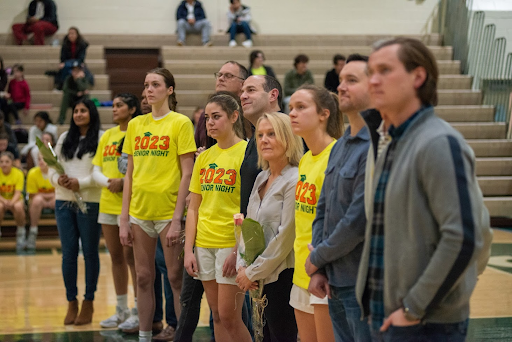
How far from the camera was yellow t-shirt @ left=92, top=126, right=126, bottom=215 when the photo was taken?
14.3ft

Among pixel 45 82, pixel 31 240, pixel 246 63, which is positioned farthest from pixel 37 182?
pixel 246 63

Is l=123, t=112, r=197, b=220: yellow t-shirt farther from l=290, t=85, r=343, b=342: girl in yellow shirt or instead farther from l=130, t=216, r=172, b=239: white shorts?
l=290, t=85, r=343, b=342: girl in yellow shirt

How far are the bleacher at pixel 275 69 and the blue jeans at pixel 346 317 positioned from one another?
7.72 m

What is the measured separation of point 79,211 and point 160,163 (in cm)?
113

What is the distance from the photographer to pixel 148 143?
3732 mm

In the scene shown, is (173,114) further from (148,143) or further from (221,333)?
(221,333)

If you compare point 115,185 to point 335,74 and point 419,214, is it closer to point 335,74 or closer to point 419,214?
point 419,214

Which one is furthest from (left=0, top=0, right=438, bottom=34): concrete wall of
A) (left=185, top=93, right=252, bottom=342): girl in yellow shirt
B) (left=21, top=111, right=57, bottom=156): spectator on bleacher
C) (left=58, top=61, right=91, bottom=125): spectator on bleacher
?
(left=185, top=93, right=252, bottom=342): girl in yellow shirt

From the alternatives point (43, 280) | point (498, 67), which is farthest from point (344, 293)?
point (498, 67)

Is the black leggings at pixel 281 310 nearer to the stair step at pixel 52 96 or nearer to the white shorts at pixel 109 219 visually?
the white shorts at pixel 109 219

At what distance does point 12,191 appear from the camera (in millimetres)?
7988

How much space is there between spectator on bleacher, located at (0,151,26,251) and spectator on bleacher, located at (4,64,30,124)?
2.18 metres

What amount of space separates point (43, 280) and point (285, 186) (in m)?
3.83

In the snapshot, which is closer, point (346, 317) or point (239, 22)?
point (346, 317)
